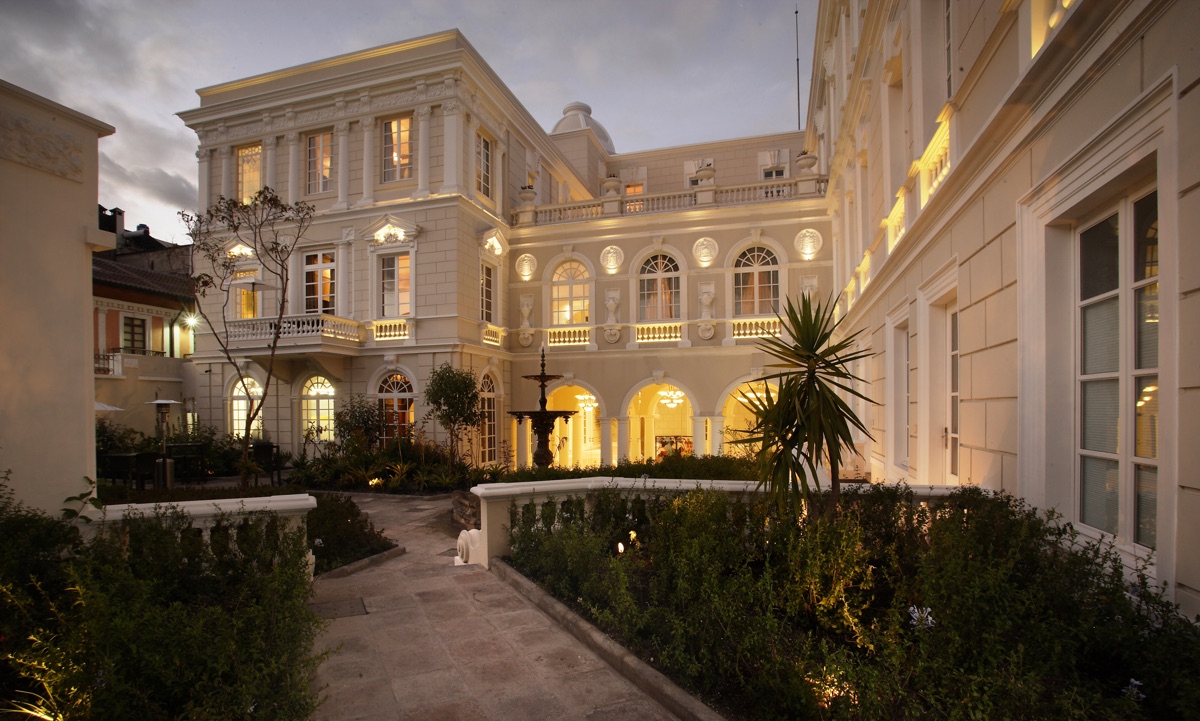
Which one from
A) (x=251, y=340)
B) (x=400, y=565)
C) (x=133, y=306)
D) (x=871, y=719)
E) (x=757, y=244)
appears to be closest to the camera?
(x=871, y=719)

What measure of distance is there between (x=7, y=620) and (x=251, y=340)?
15720mm

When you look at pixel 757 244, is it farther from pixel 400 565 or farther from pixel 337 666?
pixel 337 666

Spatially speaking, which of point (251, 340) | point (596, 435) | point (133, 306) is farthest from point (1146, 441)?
point (133, 306)

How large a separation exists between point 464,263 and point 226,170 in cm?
881

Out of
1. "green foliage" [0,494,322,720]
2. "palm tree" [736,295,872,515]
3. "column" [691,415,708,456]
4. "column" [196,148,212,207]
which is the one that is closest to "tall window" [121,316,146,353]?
"column" [196,148,212,207]

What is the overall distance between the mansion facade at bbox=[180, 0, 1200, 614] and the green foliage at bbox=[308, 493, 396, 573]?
259 inches

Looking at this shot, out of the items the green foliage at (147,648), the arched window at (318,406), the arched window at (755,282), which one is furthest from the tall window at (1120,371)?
the arched window at (318,406)

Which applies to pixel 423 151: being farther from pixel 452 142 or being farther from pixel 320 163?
pixel 320 163

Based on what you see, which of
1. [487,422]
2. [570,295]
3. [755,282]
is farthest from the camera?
[570,295]

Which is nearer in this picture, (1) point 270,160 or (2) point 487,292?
(1) point 270,160

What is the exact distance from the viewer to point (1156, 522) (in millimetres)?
3221

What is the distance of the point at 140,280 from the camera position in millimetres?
23328

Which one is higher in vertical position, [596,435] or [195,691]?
[195,691]

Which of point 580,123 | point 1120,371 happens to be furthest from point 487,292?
point 1120,371
